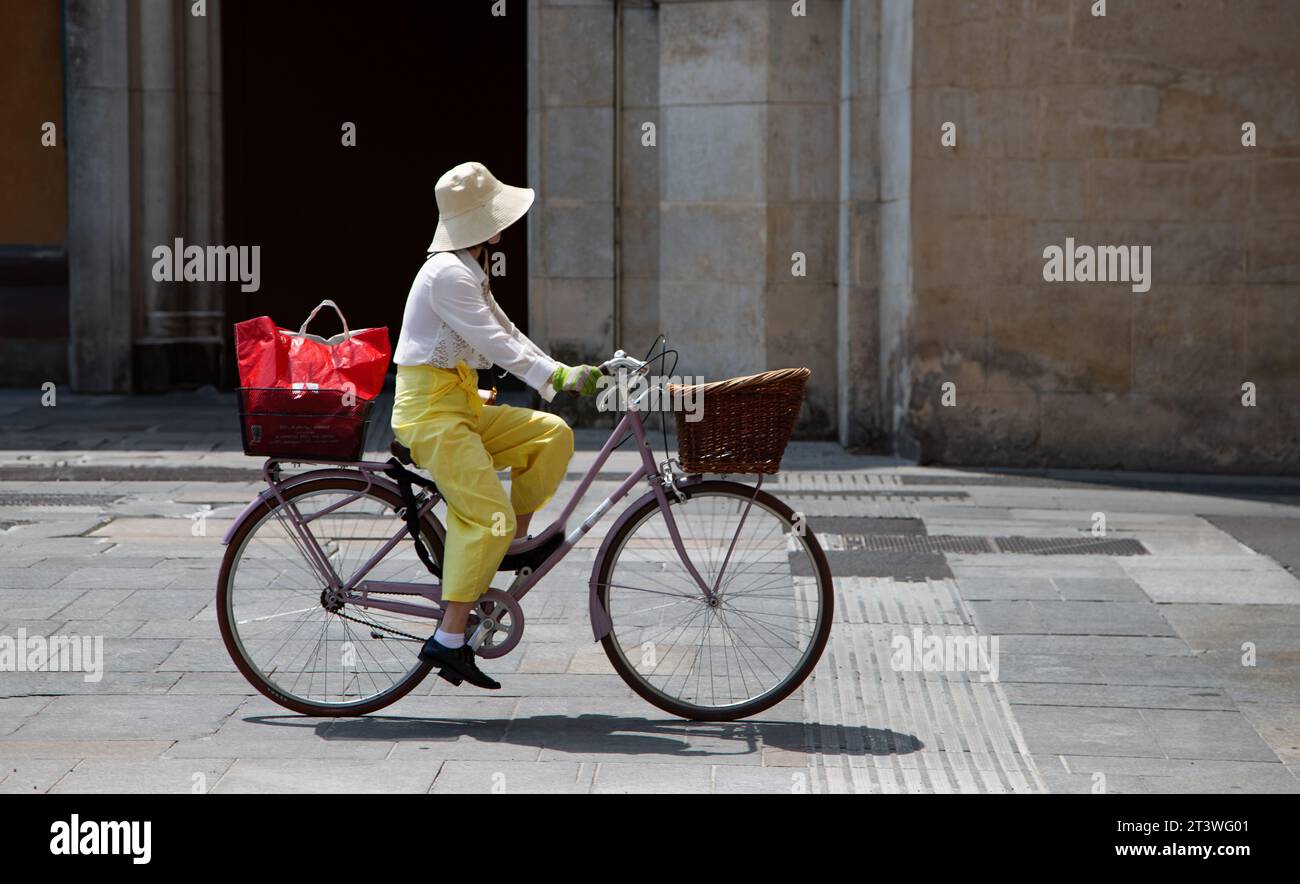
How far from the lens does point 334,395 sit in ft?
18.1

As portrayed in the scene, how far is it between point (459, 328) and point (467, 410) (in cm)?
26

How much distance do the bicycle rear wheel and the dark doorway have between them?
36.8ft

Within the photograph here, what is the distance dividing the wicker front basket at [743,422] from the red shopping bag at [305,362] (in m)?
0.93

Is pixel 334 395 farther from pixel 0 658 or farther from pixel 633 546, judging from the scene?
pixel 0 658

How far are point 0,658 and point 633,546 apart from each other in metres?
2.29

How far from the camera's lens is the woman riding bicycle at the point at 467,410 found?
5.50 m

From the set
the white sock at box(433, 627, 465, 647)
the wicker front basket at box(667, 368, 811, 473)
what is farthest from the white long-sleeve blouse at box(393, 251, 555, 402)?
the white sock at box(433, 627, 465, 647)

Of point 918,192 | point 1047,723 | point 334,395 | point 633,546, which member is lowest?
point 1047,723

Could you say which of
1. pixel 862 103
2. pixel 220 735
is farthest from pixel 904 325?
pixel 220 735

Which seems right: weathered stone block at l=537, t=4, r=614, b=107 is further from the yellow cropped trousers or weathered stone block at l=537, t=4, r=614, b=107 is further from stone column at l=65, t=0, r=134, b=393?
the yellow cropped trousers

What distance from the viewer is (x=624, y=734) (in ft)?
18.2

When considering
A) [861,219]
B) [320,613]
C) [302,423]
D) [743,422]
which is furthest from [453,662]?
[861,219]

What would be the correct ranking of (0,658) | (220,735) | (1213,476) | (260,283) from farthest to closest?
1. (260,283)
2. (1213,476)
3. (0,658)
4. (220,735)

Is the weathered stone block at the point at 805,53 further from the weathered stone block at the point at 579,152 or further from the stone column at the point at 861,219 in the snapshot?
the weathered stone block at the point at 579,152
